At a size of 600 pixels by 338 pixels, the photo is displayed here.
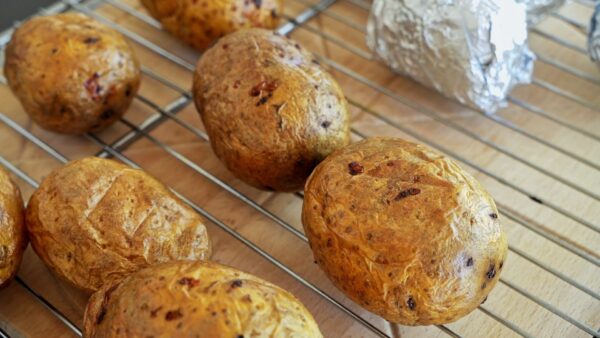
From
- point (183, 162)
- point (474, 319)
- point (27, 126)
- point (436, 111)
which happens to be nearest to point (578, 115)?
A: point (436, 111)

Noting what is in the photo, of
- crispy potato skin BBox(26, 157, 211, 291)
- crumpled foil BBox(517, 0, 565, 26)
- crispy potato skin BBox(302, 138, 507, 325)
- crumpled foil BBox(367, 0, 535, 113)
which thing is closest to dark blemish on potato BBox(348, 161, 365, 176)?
crispy potato skin BBox(302, 138, 507, 325)

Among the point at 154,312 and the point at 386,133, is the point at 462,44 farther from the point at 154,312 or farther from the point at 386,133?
the point at 154,312

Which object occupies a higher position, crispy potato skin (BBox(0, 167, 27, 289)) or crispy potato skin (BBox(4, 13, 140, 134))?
crispy potato skin (BBox(4, 13, 140, 134))

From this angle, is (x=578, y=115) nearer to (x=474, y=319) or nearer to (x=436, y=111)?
(x=436, y=111)

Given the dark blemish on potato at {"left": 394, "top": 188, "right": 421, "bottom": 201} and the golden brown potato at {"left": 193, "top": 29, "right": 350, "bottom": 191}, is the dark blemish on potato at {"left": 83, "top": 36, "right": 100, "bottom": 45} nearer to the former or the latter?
the golden brown potato at {"left": 193, "top": 29, "right": 350, "bottom": 191}

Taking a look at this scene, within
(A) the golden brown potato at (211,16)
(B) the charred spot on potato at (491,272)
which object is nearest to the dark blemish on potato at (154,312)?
(B) the charred spot on potato at (491,272)

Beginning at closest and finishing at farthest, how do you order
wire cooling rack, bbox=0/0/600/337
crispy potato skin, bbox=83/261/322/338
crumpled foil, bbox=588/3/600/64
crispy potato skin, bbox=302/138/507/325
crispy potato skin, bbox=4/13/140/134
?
crispy potato skin, bbox=83/261/322/338, crispy potato skin, bbox=302/138/507/325, wire cooling rack, bbox=0/0/600/337, crispy potato skin, bbox=4/13/140/134, crumpled foil, bbox=588/3/600/64

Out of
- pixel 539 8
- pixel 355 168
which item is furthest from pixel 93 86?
pixel 539 8
